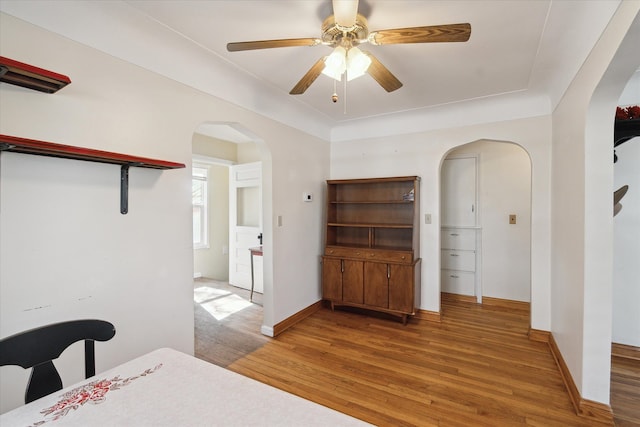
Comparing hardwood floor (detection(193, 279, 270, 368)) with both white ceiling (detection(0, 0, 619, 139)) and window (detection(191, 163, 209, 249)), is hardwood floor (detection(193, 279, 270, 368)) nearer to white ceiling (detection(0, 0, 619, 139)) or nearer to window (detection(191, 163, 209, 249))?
window (detection(191, 163, 209, 249))

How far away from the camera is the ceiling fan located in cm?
136

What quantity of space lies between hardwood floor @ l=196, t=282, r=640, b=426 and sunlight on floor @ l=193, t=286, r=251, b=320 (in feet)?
3.05

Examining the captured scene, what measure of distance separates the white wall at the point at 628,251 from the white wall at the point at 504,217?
1220mm

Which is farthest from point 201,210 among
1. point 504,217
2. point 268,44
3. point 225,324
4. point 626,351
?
point 626,351

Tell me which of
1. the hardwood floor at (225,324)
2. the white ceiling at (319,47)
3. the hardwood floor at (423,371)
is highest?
the white ceiling at (319,47)

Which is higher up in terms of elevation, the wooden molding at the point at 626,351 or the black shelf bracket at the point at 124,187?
the black shelf bracket at the point at 124,187

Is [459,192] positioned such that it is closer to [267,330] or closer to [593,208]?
[593,208]

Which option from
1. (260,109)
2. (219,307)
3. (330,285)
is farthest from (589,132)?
(219,307)

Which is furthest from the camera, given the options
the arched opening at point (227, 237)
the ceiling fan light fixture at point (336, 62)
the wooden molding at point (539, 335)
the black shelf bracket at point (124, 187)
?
the arched opening at point (227, 237)

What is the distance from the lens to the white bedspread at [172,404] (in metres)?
0.89

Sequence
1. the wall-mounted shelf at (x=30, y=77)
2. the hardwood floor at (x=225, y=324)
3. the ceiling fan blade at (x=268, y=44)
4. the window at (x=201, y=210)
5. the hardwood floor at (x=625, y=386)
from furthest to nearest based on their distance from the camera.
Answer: the window at (x=201, y=210), the hardwood floor at (x=225, y=324), the hardwood floor at (x=625, y=386), the ceiling fan blade at (x=268, y=44), the wall-mounted shelf at (x=30, y=77)

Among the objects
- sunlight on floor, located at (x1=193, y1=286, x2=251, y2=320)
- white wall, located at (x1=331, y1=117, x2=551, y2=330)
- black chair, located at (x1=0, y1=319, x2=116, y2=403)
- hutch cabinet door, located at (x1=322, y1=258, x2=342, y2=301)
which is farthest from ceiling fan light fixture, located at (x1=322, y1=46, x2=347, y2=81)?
Result: sunlight on floor, located at (x1=193, y1=286, x2=251, y2=320)

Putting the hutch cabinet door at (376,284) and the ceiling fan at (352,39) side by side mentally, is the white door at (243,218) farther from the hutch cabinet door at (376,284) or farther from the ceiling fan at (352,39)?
the ceiling fan at (352,39)

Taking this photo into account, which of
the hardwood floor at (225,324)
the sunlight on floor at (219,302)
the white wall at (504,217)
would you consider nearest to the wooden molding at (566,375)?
the white wall at (504,217)
